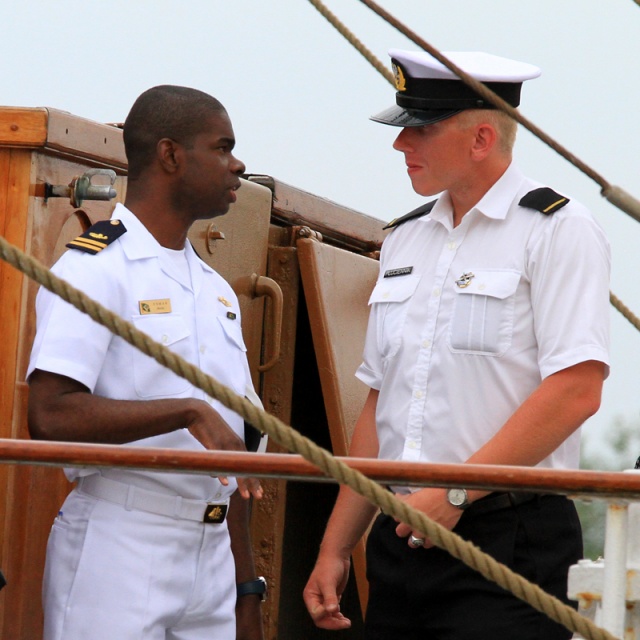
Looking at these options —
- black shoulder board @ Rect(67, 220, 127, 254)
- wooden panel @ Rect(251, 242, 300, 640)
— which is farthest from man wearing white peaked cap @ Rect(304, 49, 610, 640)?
wooden panel @ Rect(251, 242, 300, 640)

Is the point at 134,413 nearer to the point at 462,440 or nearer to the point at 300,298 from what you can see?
the point at 462,440

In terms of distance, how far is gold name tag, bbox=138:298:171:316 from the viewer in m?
2.55

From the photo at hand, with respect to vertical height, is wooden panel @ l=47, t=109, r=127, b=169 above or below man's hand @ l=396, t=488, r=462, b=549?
Result: above

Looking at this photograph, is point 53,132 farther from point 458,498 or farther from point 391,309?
point 458,498

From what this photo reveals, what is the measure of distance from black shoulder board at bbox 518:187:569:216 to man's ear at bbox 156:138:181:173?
0.72 metres

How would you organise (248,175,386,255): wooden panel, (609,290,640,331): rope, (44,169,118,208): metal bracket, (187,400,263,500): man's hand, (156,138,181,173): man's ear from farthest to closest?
(248,175,386,255): wooden panel
(44,169,118,208): metal bracket
(156,138,181,173): man's ear
(609,290,640,331): rope
(187,400,263,500): man's hand

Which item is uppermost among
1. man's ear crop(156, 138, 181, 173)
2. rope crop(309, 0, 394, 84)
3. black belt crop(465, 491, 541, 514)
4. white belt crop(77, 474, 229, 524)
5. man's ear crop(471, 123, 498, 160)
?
rope crop(309, 0, 394, 84)

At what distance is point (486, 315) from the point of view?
2.51m

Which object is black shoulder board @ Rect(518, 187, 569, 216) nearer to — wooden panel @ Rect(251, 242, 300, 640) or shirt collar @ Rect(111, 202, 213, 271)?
shirt collar @ Rect(111, 202, 213, 271)

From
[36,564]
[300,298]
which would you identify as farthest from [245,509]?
[300,298]

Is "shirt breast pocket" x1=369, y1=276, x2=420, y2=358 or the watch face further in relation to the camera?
"shirt breast pocket" x1=369, y1=276, x2=420, y2=358

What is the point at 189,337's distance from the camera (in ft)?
8.59

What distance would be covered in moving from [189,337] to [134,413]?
0.28 meters

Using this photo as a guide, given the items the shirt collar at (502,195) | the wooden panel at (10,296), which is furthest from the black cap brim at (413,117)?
the wooden panel at (10,296)
